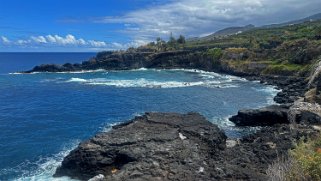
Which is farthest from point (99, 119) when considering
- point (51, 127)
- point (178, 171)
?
point (178, 171)

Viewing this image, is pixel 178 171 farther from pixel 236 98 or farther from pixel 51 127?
pixel 236 98

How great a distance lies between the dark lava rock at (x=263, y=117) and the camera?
58.8m

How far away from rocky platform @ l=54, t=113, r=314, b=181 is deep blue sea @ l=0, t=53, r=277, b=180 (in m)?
5.32

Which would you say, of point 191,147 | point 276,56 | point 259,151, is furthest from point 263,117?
point 276,56

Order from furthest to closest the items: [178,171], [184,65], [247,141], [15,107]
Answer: [184,65]
[15,107]
[247,141]
[178,171]

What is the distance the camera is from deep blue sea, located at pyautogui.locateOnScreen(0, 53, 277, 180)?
47.4m

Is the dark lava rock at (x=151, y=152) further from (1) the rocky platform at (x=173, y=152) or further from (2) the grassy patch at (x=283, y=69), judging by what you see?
(2) the grassy patch at (x=283, y=69)

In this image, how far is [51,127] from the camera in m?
60.4

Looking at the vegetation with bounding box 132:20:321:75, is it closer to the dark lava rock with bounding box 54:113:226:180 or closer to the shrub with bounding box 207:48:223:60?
the shrub with bounding box 207:48:223:60

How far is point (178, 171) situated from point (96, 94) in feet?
203

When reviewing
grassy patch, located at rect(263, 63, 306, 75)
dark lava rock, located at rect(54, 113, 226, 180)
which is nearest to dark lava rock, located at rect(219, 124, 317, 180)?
dark lava rock, located at rect(54, 113, 226, 180)

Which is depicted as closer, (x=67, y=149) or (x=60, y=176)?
(x=60, y=176)

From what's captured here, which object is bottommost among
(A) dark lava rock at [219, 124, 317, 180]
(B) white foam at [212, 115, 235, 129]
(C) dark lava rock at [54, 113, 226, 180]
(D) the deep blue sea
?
(B) white foam at [212, 115, 235, 129]

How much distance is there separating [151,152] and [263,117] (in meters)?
26.7
